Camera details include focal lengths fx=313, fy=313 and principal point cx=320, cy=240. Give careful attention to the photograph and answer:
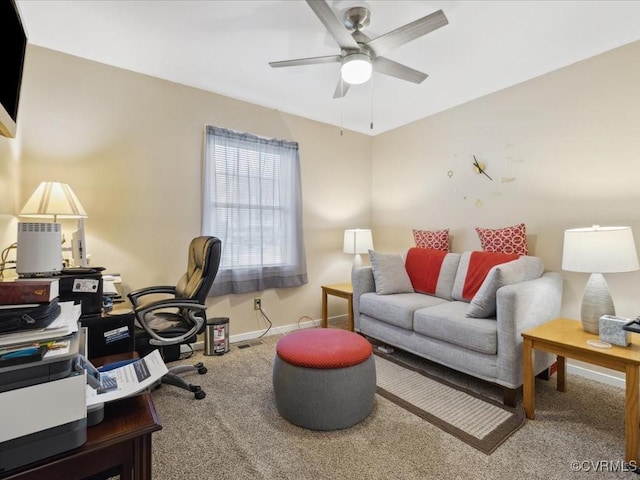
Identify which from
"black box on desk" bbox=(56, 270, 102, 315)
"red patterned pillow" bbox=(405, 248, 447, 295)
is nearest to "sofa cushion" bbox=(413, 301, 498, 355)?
"red patterned pillow" bbox=(405, 248, 447, 295)

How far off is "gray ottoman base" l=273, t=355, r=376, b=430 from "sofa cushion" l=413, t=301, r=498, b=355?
32.8 inches

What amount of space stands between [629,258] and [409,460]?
67.6 inches

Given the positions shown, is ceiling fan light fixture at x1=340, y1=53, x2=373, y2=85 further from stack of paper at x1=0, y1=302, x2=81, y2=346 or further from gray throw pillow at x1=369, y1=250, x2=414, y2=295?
stack of paper at x1=0, y1=302, x2=81, y2=346

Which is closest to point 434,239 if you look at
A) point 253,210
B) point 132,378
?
point 253,210

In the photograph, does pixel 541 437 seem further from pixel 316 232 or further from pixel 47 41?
pixel 47 41

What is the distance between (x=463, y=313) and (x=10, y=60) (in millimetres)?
2829

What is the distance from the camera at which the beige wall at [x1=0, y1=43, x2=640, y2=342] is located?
7.60ft

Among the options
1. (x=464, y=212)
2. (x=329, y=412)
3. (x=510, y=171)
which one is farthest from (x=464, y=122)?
(x=329, y=412)

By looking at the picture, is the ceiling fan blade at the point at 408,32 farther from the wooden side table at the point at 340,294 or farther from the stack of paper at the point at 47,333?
the wooden side table at the point at 340,294

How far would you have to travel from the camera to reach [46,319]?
2.28 ft

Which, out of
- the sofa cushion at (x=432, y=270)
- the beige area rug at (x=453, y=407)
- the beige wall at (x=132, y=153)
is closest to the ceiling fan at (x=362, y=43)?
the beige wall at (x=132, y=153)

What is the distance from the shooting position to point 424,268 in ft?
10.5

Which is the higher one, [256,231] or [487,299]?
[256,231]

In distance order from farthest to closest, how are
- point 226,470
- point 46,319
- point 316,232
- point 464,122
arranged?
point 316,232, point 464,122, point 226,470, point 46,319
